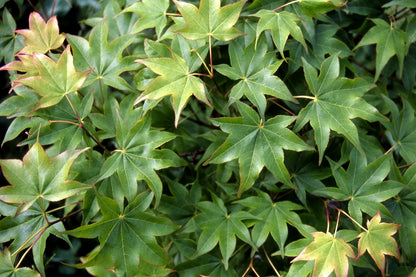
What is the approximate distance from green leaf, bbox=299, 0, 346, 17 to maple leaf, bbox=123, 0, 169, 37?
0.43m

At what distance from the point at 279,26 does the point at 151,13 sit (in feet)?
1.40

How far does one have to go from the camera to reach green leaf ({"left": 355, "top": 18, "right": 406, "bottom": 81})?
1418mm

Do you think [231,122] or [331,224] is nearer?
[231,122]

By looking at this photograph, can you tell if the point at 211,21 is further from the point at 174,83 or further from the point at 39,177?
the point at 39,177

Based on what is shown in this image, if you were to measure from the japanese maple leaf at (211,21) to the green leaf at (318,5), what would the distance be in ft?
0.73

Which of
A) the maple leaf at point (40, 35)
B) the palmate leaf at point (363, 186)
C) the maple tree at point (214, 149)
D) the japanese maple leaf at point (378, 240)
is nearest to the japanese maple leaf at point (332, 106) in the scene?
the maple tree at point (214, 149)

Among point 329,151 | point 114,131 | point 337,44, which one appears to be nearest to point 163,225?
point 114,131

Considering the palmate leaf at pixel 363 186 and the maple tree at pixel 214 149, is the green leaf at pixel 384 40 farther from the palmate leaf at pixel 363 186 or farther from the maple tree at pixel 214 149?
the palmate leaf at pixel 363 186

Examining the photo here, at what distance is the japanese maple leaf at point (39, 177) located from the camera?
1.11 m

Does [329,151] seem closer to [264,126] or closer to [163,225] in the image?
[264,126]

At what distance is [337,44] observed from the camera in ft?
4.63

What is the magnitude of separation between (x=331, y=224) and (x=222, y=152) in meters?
0.48

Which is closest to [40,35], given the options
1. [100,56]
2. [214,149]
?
[100,56]

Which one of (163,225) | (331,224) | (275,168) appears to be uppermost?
(275,168)
